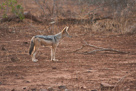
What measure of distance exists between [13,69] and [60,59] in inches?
74.9

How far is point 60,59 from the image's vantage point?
28.7 ft

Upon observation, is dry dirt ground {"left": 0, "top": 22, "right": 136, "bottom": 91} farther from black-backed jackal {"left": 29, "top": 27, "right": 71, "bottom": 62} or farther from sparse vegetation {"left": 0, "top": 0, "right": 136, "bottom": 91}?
black-backed jackal {"left": 29, "top": 27, "right": 71, "bottom": 62}

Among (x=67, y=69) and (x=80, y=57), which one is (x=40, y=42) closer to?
(x=67, y=69)

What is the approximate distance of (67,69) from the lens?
7.40 m

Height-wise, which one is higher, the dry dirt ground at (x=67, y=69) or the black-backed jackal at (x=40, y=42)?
the black-backed jackal at (x=40, y=42)

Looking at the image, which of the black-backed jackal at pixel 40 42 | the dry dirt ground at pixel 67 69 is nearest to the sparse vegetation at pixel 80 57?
the dry dirt ground at pixel 67 69

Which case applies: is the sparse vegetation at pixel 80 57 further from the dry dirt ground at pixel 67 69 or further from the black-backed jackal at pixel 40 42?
the black-backed jackal at pixel 40 42

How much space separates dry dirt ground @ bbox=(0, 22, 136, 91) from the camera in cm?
594

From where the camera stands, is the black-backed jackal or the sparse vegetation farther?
the black-backed jackal

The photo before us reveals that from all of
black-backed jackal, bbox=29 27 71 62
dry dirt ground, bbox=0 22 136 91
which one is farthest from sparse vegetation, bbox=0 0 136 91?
black-backed jackal, bbox=29 27 71 62

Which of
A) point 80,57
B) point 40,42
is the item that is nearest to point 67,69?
point 40,42

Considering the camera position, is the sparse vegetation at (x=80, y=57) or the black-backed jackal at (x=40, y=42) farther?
the black-backed jackal at (x=40, y=42)

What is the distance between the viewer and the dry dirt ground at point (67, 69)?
5.94 metres

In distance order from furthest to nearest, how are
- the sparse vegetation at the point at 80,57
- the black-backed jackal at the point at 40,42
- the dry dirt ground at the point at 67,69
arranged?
the black-backed jackal at the point at 40,42
the sparse vegetation at the point at 80,57
the dry dirt ground at the point at 67,69
